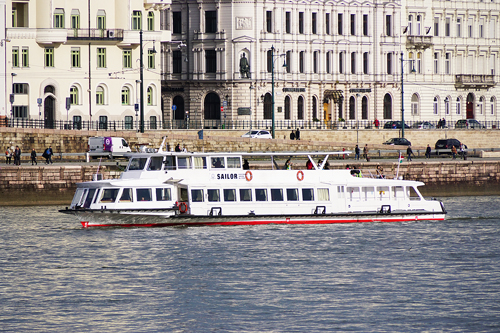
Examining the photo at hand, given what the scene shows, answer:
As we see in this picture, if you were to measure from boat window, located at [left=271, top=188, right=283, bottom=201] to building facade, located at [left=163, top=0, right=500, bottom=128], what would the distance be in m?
43.5

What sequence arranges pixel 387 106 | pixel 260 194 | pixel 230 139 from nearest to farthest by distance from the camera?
pixel 260 194 → pixel 230 139 → pixel 387 106

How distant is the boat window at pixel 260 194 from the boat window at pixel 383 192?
18.4 ft

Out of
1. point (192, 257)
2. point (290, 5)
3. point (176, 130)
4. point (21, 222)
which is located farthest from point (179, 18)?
point (192, 257)

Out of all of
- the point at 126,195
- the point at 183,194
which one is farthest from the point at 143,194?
the point at 183,194

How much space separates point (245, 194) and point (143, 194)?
15.3ft

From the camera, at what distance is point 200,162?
49.6 metres

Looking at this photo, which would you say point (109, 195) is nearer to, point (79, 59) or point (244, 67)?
point (79, 59)

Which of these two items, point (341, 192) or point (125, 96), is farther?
point (125, 96)

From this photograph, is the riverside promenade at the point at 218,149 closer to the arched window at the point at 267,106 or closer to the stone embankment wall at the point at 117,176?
the stone embankment wall at the point at 117,176

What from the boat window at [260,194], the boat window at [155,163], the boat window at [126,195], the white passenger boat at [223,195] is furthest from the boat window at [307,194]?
the boat window at [126,195]

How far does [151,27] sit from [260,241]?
49616 millimetres

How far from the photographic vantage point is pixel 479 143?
100 m

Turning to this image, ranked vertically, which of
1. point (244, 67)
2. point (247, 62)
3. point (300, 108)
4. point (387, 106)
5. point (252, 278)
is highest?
point (247, 62)

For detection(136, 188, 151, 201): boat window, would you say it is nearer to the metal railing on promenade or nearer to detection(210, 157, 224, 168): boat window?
detection(210, 157, 224, 168): boat window
